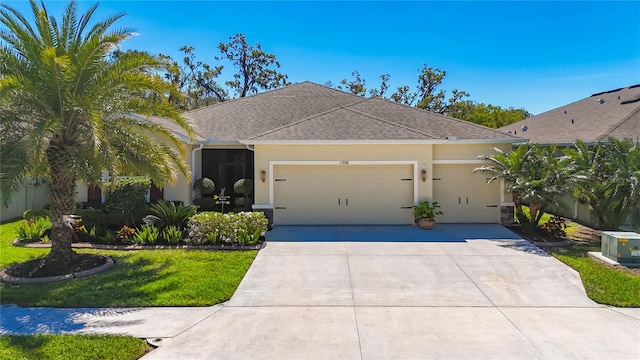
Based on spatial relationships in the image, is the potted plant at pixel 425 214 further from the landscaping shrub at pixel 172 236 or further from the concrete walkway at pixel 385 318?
the landscaping shrub at pixel 172 236

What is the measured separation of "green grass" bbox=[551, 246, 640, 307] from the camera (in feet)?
23.7

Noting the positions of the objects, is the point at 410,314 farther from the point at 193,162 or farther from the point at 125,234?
the point at 193,162

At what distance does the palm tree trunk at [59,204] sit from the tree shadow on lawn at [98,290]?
3.52 feet

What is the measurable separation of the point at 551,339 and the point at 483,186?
917 cm

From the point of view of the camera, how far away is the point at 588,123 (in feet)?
57.3

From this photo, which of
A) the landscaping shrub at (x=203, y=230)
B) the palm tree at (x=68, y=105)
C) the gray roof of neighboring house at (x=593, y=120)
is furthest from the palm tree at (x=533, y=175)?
the palm tree at (x=68, y=105)

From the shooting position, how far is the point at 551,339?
5.72 metres

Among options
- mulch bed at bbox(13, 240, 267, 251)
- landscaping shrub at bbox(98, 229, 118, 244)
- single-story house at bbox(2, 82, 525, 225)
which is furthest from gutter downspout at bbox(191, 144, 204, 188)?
mulch bed at bbox(13, 240, 267, 251)

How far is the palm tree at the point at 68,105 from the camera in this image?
26.0 feet

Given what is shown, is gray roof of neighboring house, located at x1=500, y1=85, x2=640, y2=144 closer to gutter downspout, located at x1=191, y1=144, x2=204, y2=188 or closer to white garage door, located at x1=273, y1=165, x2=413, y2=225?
white garage door, located at x1=273, y1=165, x2=413, y2=225

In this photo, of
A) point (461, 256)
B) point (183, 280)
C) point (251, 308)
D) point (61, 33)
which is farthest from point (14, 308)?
point (461, 256)

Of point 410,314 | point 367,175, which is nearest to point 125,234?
point 367,175

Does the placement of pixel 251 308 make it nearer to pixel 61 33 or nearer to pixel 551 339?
pixel 551 339

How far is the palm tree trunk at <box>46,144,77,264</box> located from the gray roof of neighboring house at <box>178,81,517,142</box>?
5840 millimetres
